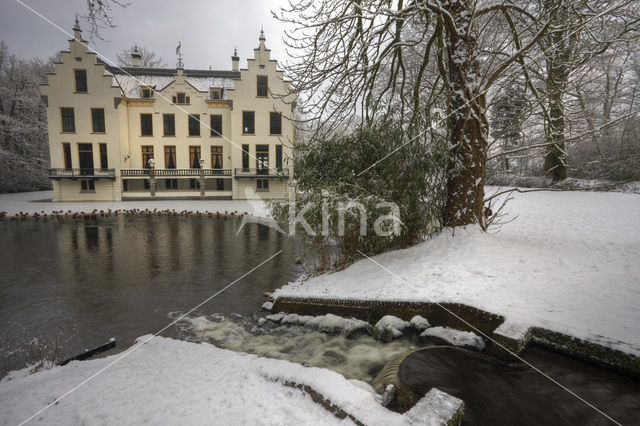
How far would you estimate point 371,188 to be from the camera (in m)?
7.32

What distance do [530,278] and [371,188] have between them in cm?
354

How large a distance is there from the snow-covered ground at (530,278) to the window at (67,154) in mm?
28578

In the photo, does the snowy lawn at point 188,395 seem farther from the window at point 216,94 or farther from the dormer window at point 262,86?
the window at point 216,94

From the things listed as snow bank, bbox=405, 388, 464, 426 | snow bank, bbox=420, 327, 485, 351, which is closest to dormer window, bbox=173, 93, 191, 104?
snow bank, bbox=420, 327, 485, 351

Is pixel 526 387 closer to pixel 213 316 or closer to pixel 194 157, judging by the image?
pixel 213 316

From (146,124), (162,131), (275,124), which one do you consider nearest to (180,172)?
(162,131)

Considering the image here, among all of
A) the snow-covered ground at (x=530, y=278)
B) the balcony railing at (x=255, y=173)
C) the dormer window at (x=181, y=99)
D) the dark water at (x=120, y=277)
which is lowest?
the dark water at (x=120, y=277)

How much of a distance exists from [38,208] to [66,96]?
10551 mm

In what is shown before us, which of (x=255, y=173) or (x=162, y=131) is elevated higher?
(x=162, y=131)

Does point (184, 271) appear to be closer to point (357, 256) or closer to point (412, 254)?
point (357, 256)

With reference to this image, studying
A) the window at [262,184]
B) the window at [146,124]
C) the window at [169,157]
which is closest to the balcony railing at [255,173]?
the window at [262,184]

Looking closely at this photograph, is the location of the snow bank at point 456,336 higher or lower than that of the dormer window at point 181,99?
lower

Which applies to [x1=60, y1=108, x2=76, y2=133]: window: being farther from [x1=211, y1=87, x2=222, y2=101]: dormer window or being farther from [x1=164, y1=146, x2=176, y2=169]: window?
[x1=211, y1=87, x2=222, y2=101]: dormer window

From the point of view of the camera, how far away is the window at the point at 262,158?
1118 inches
